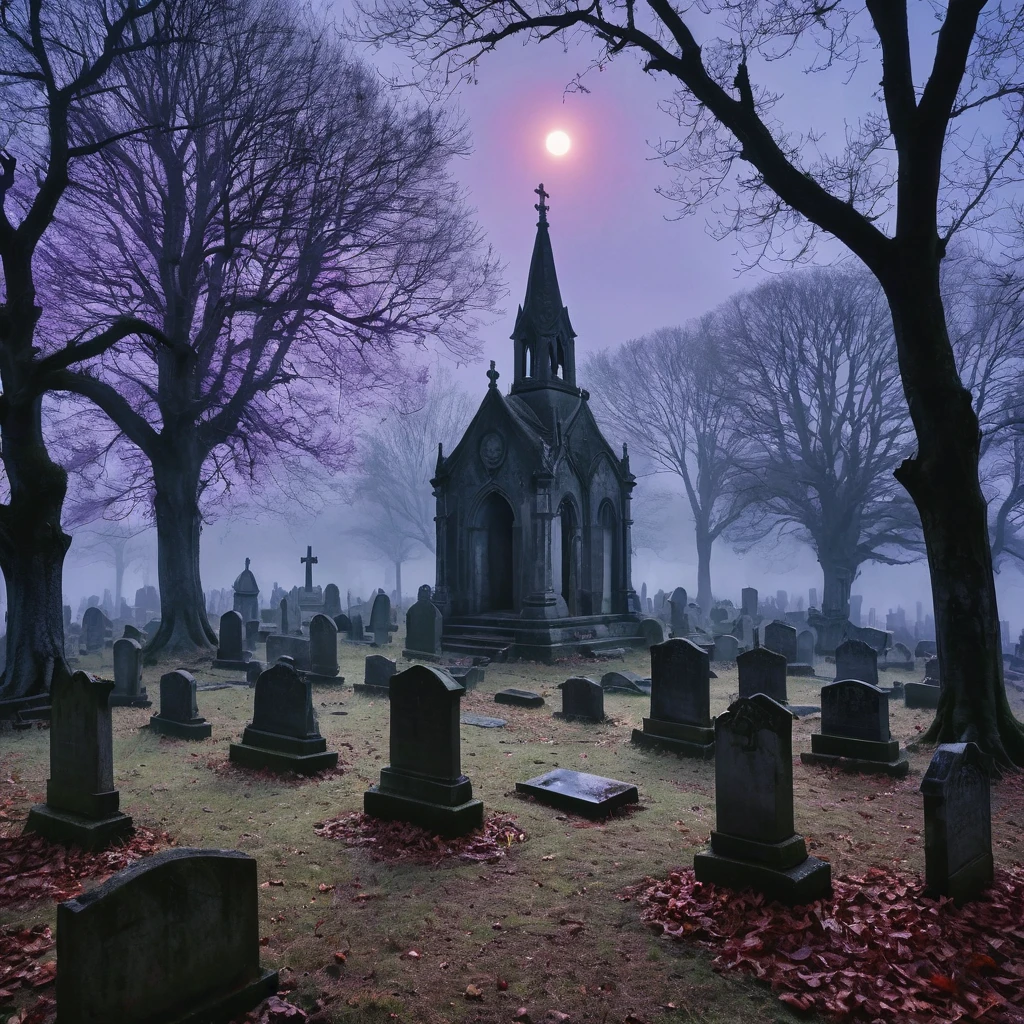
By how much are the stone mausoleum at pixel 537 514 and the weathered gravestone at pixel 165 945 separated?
12803mm

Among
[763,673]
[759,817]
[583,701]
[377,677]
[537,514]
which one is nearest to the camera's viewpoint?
[759,817]

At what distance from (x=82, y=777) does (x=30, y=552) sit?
600 cm

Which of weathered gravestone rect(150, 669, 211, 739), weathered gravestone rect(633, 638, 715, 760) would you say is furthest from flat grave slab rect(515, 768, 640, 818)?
weathered gravestone rect(150, 669, 211, 739)

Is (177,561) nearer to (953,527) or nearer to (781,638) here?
(781,638)

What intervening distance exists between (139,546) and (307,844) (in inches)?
2135

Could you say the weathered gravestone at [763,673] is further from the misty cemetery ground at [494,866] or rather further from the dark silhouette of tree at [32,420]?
the dark silhouette of tree at [32,420]

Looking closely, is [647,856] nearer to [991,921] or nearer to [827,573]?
[991,921]

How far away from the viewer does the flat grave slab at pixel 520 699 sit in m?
11.1

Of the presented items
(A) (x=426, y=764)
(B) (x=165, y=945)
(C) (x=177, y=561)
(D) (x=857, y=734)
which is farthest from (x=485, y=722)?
(C) (x=177, y=561)

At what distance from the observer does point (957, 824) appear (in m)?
4.27

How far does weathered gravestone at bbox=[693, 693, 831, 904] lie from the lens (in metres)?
4.32

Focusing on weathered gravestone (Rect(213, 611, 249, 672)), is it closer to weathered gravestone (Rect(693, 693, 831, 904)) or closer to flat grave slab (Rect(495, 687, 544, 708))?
flat grave slab (Rect(495, 687, 544, 708))

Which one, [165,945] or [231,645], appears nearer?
[165,945]

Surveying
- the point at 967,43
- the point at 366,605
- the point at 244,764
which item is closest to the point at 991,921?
the point at 244,764
